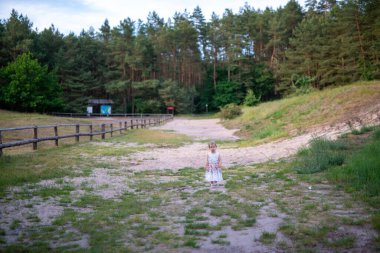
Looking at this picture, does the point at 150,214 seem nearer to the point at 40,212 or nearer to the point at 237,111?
the point at 40,212

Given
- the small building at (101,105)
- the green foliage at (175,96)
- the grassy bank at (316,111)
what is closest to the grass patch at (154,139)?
the grassy bank at (316,111)

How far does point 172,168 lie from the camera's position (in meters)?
11.5

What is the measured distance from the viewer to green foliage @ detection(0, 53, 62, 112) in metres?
52.0

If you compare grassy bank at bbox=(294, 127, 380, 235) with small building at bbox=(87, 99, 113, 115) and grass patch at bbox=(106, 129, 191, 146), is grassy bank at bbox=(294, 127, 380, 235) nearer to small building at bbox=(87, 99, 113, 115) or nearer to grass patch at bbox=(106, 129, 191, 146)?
grass patch at bbox=(106, 129, 191, 146)

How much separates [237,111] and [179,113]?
2978 centimetres

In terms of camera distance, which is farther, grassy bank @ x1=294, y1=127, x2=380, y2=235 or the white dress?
the white dress

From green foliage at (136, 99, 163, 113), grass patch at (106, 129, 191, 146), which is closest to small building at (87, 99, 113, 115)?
green foliage at (136, 99, 163, 113)

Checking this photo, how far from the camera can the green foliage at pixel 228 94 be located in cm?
7550

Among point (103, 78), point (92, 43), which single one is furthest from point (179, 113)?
point (92, 43)

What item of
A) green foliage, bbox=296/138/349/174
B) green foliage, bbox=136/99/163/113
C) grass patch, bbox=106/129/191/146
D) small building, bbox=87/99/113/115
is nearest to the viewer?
green foliage, bbox=296/138/349/174

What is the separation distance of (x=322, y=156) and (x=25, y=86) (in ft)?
173

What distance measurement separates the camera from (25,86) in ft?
172

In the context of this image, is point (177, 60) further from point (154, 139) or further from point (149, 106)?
point (154, 139)

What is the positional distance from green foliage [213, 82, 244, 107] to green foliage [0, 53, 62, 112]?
3662cm
